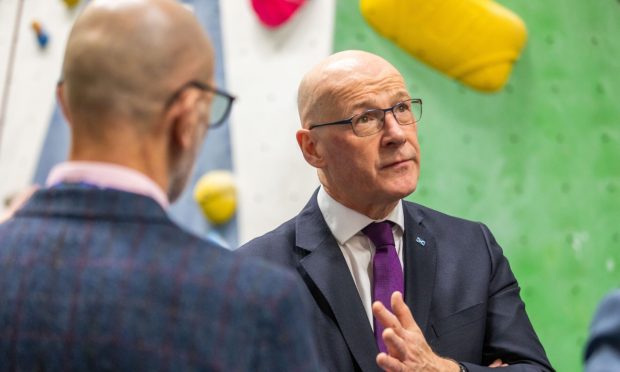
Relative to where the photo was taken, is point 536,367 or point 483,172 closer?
point 536,367

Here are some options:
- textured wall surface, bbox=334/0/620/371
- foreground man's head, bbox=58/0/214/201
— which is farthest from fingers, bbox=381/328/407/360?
textured wall surface, bbox=334/0/620/371

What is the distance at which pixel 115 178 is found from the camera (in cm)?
101

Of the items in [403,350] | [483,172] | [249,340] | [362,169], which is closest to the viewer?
[249,340]

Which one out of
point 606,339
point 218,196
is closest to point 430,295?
point 606,339

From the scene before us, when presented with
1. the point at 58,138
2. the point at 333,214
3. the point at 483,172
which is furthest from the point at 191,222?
the point at 333,214

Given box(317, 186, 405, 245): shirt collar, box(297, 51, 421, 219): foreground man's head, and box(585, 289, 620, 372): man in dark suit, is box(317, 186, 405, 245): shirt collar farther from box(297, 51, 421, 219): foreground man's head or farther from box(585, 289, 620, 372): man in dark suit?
box(585, 289, 620, 372): man in dark suit

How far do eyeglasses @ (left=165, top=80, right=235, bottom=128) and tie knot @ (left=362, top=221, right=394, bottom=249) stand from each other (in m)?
0.82

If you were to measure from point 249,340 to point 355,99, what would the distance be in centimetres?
104

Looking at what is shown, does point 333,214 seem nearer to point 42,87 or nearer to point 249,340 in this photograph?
point 249,340

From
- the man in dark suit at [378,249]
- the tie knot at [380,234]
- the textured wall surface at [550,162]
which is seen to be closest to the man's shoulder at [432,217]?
the man in dark suit at [378,249]

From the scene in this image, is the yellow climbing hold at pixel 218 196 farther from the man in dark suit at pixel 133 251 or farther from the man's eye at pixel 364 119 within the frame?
the man in dark suit at pixel 133 251

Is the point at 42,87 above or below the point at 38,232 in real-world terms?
below

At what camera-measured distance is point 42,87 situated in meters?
3.97

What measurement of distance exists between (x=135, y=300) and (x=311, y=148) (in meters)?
1.13
